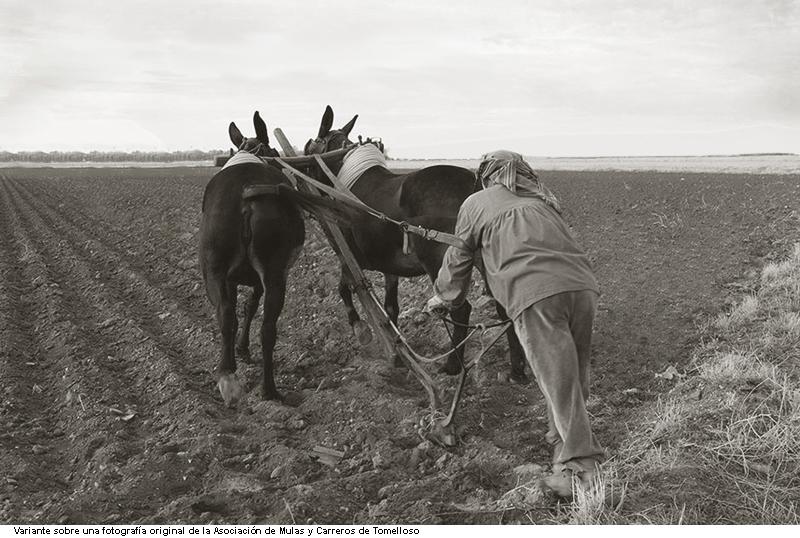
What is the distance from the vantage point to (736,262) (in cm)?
892

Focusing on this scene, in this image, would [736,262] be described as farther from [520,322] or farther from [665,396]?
[520,322]

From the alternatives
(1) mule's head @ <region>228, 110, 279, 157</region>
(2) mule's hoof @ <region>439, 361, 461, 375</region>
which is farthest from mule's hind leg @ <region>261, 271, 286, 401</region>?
(1) mule's head @ <region>228, 110, 279, 157</region>

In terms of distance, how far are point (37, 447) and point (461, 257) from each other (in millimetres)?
2945

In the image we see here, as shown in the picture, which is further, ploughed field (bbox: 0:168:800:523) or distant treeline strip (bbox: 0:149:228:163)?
distant treeline strip (bbox: 0:149:228:163)

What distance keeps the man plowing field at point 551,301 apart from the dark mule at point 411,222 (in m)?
1.62

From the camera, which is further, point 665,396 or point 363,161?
point 363,161

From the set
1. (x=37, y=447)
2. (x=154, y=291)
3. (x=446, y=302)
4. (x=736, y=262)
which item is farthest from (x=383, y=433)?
(x=736, y=262)

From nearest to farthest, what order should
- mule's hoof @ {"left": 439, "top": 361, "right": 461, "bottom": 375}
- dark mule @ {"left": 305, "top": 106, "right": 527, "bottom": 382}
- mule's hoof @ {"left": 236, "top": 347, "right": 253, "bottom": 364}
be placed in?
dark mule @ {"left": 305, "top": 106, "right": 527, "bottom": 382}
mule's hoof @ {"left": 439, "top": 361, "right": 461, "bottom": 375}
mule's hoof @ {"left": 236, "top": 347, "right": 253, "bottom": 364}

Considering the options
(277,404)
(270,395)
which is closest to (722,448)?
(277,404)

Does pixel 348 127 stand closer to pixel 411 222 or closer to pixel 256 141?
pixel 256 141

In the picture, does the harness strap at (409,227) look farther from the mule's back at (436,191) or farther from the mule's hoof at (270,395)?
the mule's hoof at (270,395)

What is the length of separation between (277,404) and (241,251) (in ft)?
3.85

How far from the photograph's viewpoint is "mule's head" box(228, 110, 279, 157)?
20.3ft

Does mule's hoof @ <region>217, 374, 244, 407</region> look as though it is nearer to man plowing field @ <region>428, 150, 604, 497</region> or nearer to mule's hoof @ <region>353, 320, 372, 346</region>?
mule's hoof @ <region>353, 320, 372, 346</region>
